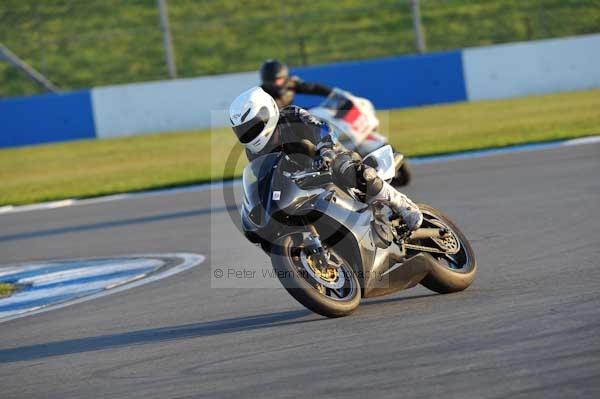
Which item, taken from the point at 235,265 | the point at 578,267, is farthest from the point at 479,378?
the point at 235,265

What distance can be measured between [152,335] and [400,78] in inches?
653

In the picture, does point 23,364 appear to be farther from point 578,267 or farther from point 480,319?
point 578,267

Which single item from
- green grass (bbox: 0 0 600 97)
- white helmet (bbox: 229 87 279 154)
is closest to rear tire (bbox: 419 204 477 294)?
white helmet (bbox: 229 87 279 154)

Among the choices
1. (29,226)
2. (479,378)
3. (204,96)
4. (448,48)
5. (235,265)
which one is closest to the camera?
(479,378)

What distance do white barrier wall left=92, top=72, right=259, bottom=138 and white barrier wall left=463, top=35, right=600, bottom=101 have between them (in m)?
4.67

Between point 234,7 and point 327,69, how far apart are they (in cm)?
497

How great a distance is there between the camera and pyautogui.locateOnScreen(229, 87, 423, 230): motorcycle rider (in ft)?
20.4

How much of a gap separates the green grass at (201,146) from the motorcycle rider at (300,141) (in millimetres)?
8914

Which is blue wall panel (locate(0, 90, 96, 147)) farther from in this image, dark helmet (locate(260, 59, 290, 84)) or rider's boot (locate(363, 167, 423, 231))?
rider's boot (locate(363, 167, 423, 231))

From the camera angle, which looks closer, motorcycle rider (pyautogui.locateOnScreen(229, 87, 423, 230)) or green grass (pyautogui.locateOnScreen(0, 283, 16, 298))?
motorcycle rider (pyautogui.locateOnScreen(229, 87, 423, 230))

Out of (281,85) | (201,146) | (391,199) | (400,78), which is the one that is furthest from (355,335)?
(400,78)

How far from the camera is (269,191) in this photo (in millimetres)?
6090

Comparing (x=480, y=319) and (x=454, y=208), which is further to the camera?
(x=454, y=208)

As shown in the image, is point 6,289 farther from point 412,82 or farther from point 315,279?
point 412,82
